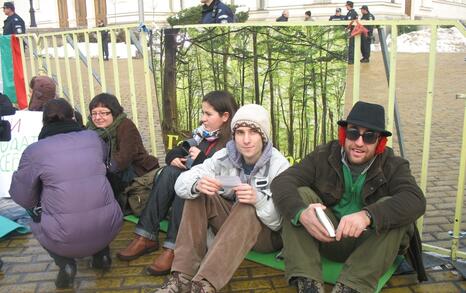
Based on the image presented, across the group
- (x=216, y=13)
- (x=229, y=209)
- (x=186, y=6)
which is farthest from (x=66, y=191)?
(x=186, y=6)

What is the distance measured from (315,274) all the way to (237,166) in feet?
3.01

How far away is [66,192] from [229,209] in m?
1.05

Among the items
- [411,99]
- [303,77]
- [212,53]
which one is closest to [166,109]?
[212,53]

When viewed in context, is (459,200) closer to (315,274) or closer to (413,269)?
(413,269)

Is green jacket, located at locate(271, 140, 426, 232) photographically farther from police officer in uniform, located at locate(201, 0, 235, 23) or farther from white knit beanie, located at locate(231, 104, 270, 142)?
police officer in uniform, located at locate(201, 0, 235, 23)

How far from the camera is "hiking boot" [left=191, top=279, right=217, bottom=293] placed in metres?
2.74

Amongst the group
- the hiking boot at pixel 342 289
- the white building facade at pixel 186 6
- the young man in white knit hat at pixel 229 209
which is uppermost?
the white building facade at pixel 186 6

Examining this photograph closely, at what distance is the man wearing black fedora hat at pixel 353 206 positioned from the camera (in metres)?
2.60

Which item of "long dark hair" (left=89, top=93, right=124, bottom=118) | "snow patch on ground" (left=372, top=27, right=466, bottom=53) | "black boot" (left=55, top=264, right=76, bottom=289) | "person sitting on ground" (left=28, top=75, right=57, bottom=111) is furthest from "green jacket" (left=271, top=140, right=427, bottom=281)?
"snow patch on ground" (left=372, top=27, right=466, bottom=53)

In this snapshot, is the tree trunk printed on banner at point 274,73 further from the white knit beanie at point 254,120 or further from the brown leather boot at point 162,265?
the brown leather boot at point 162,265

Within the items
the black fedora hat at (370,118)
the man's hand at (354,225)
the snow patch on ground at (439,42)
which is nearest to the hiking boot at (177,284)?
the man's hand at (354,225)

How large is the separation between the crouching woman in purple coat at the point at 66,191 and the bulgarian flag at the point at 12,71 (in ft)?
16.9

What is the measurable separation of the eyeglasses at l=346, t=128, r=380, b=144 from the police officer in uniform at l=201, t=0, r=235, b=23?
3917 mm

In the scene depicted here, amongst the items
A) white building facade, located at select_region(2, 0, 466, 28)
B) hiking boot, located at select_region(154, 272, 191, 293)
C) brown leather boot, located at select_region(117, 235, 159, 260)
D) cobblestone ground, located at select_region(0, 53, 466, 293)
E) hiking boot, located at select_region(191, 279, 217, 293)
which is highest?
white building facade, located at select_region(2, 0, 466, 28)
